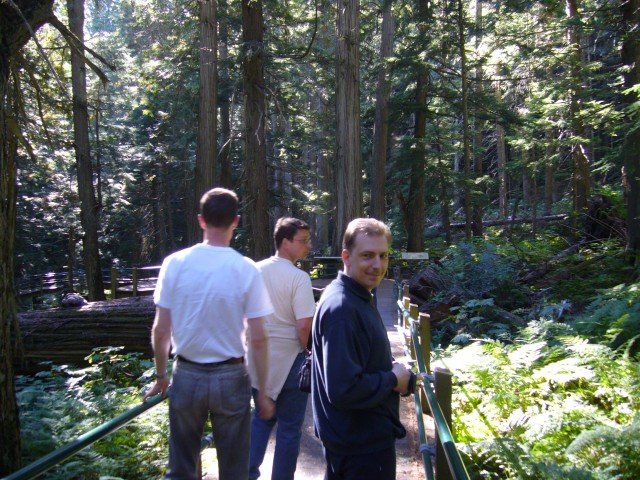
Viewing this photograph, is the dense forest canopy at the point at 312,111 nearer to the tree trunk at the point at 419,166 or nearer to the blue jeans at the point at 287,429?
the tree trunk at the point at 419,166

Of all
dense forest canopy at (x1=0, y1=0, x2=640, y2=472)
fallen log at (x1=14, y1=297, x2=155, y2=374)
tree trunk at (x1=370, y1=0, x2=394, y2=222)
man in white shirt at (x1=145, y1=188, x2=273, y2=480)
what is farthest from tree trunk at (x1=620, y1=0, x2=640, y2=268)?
man in white shirt at (x1=145, y1=188, x2=273, y2=480)

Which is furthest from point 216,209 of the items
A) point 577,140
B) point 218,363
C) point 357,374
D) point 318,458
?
point 577,140

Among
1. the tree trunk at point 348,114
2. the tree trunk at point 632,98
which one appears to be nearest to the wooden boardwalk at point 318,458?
the tree trunk at point 348,114

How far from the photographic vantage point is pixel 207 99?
50.2 ft

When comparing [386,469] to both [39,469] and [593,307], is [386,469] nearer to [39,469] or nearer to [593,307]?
[39,469]

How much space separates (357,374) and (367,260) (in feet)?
1.77

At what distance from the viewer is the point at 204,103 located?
1527cm

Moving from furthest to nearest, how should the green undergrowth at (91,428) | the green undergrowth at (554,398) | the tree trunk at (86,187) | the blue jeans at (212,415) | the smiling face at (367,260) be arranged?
1. the tree trunk at (86,187)
2. the green undergrowth at (91,428)
3. the green undergrowth at (554,398)
4. the blue jeans at (212,415)
5. the smiling face at (367,260)

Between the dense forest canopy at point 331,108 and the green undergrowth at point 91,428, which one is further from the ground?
the dense forest canopy at point 331,108

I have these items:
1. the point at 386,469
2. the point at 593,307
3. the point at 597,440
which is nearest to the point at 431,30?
the point at 593,307

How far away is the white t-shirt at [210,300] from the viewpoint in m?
3.06

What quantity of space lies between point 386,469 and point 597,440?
260 centimetres

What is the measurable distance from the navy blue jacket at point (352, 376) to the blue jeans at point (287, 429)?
1180mm

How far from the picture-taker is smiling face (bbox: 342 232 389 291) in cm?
264
